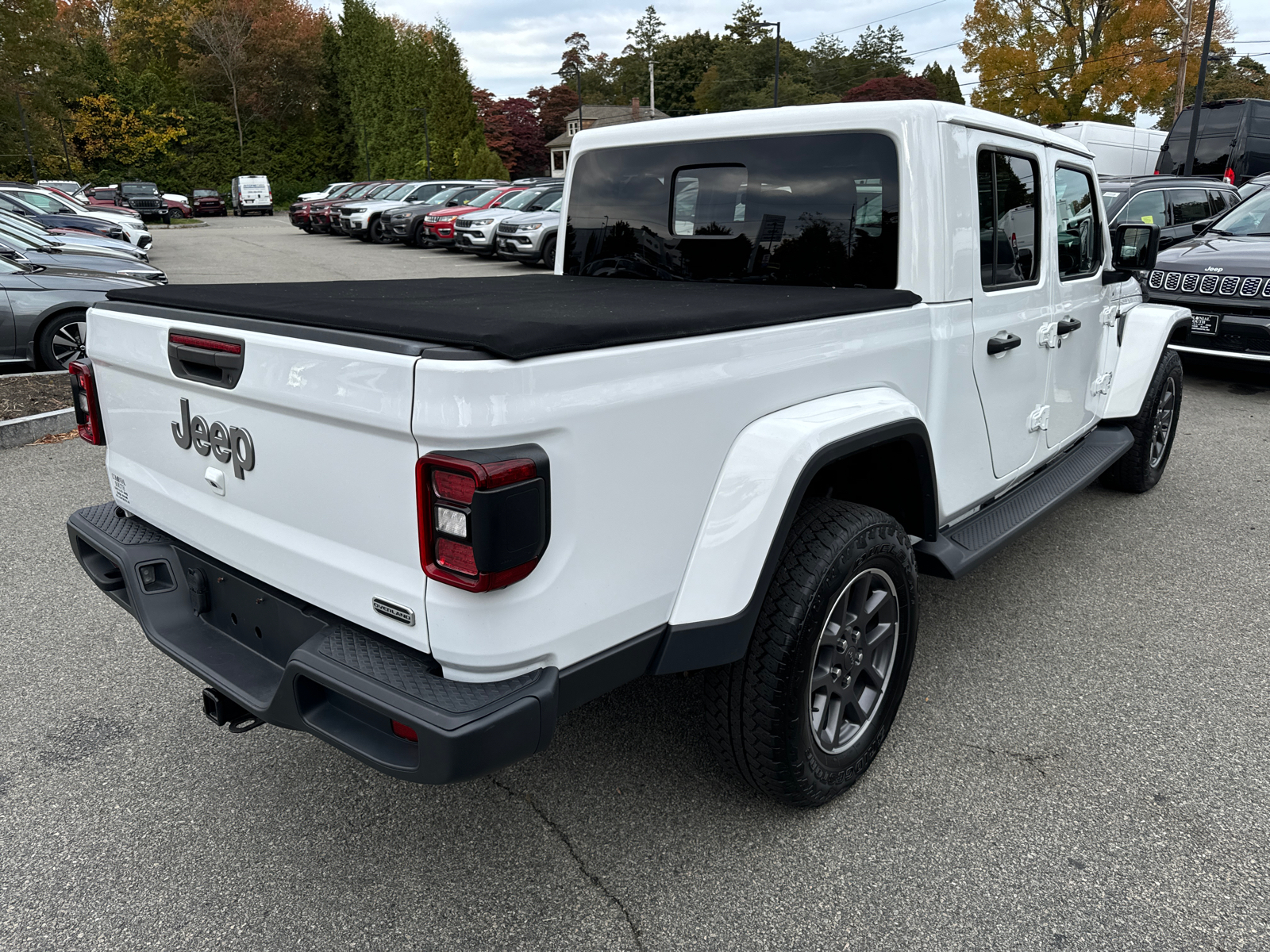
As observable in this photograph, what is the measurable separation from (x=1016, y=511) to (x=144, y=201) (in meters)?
44.3

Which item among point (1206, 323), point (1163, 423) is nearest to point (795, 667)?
point (1163, 423)

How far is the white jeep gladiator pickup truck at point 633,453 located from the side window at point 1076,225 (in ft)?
0.37

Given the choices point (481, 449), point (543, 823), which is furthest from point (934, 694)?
point (481, 449)

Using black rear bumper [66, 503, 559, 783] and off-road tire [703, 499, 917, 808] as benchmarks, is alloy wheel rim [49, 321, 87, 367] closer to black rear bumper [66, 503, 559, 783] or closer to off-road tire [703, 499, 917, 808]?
black rear bumper [66, 503, 559, 783]

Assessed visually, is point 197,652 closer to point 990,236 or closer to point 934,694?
point 934,694

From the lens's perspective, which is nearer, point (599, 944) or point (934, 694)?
point (599, 944)

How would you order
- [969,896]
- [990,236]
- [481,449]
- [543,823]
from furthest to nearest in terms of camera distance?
[990,236] < [543,823] < [969,896] < [481,449]

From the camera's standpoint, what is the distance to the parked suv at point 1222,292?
7.82 m

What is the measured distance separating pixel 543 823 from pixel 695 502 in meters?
1.16

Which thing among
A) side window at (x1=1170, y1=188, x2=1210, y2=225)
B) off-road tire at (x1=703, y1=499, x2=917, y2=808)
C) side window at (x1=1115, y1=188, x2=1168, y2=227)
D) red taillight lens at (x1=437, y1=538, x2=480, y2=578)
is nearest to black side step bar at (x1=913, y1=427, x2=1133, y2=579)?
off-road tire at (x1=703, y1=499, x2=917, y2=808)

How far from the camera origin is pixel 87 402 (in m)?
2.96

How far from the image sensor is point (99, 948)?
2201 millimetres

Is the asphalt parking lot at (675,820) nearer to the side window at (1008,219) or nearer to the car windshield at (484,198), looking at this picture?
the side window at (1008,219)

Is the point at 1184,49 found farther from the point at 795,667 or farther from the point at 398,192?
the point at 795,667
